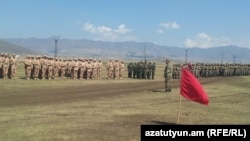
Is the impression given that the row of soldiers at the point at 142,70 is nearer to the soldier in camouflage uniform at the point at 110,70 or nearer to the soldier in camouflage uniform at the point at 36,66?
the soldier in camouflage uniform at the point at 110,70

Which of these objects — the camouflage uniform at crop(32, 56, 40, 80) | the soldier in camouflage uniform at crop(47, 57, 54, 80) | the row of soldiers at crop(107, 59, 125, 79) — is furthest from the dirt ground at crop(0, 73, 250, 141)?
the row of soldiers at crop(107, 59, 125, 79)

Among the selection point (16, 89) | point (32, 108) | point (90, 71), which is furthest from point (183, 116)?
point (90, 71)

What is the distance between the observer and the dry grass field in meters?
12.4

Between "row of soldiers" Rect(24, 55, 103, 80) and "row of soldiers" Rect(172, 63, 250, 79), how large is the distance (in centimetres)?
1254

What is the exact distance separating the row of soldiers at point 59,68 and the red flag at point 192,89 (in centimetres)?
2081

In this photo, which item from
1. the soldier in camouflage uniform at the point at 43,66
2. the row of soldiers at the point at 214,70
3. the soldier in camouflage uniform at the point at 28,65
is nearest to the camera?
the soldier in camouflage uniform at the point at 28,65

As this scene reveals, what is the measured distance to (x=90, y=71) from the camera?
37.6 meters

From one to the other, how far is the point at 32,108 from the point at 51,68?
16.6m

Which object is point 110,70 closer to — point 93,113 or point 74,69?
point 74,69

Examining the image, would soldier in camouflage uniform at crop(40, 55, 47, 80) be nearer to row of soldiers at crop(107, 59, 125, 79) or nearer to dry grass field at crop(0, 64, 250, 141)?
dry grass field at crop(0, 64, 250, 141)

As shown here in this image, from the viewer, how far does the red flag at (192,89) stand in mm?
12438

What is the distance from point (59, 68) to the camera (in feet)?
120

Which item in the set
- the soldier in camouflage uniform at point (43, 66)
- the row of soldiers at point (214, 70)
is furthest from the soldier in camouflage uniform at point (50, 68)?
the row of soldiers at point (214, 70)

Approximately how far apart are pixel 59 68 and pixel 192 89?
24.7 metres
